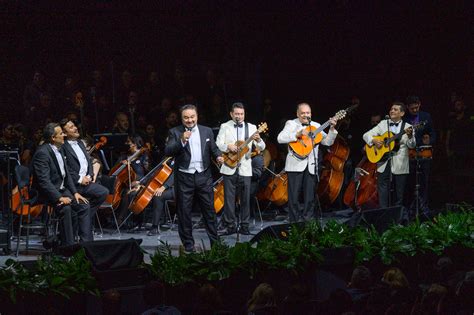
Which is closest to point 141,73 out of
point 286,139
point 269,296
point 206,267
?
point 286,139

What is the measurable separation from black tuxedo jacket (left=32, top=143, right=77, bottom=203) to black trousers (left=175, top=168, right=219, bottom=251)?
3.88 feet

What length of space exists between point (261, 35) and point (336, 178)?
332 cm

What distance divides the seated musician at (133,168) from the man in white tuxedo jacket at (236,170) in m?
1.33

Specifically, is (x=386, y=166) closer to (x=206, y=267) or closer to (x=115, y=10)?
(x=206, y=267)

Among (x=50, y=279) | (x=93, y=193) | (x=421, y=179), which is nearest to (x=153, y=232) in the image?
(x=93, y=193)

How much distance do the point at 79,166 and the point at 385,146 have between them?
3.97m

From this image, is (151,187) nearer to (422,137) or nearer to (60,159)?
(60,159)

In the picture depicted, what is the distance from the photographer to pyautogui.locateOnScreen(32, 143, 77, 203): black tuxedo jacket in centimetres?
1037

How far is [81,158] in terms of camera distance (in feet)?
35.8

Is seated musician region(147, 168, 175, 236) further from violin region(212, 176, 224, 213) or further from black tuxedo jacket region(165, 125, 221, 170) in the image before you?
black tuxedo jacket region(165, 125, 221, 170)

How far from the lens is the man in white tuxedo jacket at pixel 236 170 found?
11914 mm

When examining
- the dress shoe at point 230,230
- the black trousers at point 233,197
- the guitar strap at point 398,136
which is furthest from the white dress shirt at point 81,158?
the guitar strap at point 398,136

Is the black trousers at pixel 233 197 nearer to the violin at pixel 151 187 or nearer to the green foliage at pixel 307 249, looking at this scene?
the violin at pixel 151 187

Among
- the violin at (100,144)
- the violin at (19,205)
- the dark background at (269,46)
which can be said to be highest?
the dark background at (269,46)
